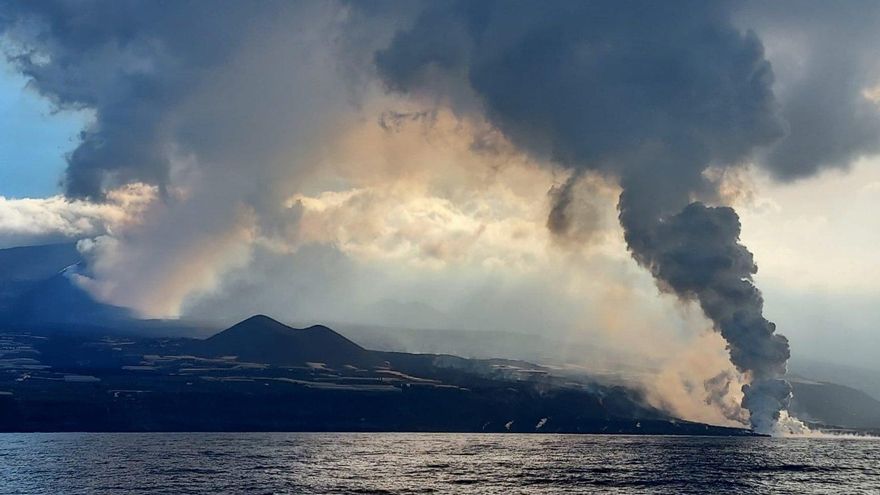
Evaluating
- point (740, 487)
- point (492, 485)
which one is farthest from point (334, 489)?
point (740, 487)

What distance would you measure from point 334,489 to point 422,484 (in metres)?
24.0

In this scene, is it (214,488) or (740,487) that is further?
(740,487)

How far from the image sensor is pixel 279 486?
187125mm

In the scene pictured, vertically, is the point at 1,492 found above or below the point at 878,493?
below

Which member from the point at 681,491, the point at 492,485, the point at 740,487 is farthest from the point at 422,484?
the point at 740,487

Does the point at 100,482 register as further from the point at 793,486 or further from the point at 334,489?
the point at 793,486

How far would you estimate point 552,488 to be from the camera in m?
186

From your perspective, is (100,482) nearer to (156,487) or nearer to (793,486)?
(156,487)

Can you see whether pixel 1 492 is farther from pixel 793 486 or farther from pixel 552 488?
pixel 793 486

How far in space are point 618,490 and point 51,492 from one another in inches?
5200

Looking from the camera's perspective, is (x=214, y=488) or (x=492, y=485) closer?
(x=214, y=488)

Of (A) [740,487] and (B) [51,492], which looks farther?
(A) [740,487]

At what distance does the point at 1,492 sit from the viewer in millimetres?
175875

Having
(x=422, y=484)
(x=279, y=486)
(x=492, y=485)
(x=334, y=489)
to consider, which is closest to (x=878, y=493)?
(x=492, y=485)
